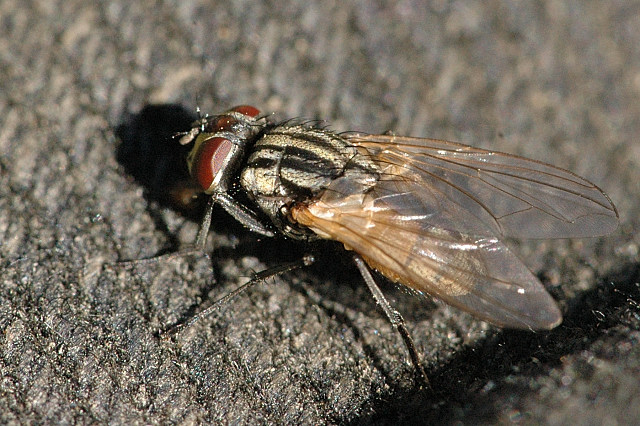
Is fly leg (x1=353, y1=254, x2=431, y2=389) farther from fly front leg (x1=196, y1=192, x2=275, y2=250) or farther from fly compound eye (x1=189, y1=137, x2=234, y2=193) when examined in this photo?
fly compound eye (x1=189, y1=137, x2=234, y2=193)

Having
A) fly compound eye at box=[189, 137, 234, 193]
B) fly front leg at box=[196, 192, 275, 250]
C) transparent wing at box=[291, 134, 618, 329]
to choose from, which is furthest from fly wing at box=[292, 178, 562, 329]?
fly compound eye at box=[189, 137, 234, 193]

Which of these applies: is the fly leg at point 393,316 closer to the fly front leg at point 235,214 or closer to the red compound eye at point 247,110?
the fly front leg at point 235,214

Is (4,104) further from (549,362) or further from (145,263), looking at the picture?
(549,362)

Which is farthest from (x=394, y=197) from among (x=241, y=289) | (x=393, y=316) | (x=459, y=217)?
(x=241, y=289)

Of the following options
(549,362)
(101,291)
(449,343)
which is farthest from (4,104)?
(549,362)

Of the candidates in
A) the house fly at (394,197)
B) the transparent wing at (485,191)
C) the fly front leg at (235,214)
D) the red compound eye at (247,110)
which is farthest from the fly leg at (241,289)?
the red compound eye at (247,110)

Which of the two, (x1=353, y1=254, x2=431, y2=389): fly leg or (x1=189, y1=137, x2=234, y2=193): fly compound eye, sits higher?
(x1=189, y1=137, x2=234, y2=193): fly compound eye
